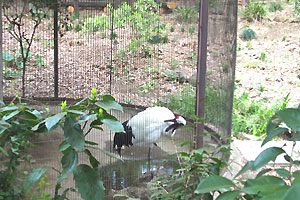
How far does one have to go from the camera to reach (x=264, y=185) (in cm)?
82

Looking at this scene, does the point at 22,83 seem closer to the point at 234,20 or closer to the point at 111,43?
the point at 111,43

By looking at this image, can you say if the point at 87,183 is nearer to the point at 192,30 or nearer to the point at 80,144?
the point at 80,144

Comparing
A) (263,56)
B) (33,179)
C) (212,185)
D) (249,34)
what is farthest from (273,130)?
(249,34)

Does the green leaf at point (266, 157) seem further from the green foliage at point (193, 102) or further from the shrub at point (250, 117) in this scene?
the shrub at point (250, 117)

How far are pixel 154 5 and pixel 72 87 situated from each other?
1.26 m

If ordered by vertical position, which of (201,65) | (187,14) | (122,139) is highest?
(187,14)

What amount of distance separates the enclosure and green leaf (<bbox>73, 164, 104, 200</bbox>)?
0.82 m

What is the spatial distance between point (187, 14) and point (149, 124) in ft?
2.53

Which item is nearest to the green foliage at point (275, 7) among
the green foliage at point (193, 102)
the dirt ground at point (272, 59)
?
the dirt ground at point (272, 59)

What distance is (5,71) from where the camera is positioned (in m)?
3.08

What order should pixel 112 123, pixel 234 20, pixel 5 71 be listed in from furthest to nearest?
pixel 234 20, pixel 5 71, pixel 112 123

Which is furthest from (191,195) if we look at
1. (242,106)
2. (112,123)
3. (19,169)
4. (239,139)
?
(242,106)

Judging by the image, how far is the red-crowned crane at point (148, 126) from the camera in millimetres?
2676

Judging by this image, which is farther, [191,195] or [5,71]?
[5,71]
